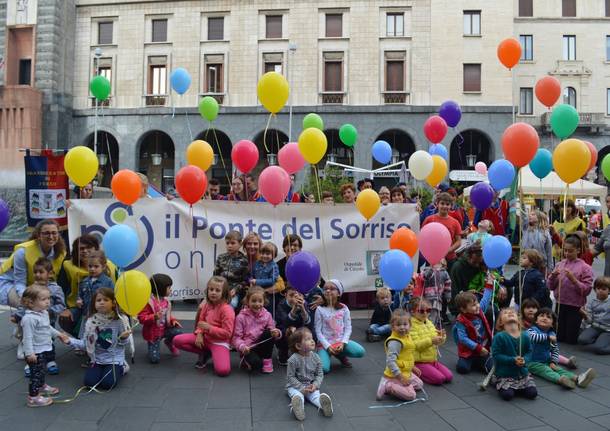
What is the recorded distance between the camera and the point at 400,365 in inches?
170

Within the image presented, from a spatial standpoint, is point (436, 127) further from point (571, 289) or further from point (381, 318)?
point (381, 318)

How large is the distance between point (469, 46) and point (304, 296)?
73.8ft

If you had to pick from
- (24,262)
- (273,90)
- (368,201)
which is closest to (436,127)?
(368,201)

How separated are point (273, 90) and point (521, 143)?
3312 mm

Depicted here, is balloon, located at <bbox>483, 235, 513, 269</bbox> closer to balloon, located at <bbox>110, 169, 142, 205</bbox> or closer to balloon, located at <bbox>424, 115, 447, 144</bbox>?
balloon, located at <bbox>110, 169, 142, 205</bbox>

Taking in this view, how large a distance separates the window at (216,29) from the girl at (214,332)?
74.2 ft

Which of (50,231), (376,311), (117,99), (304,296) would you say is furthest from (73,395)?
(117,99)

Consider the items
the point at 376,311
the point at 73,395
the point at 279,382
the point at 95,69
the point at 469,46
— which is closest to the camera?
the point at 73,395

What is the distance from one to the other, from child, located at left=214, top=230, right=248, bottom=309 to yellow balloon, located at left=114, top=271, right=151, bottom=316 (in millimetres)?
1379

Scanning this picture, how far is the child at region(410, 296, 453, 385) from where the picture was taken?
14.9 ft

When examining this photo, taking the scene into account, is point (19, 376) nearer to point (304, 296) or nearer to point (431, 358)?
point (304, 296)

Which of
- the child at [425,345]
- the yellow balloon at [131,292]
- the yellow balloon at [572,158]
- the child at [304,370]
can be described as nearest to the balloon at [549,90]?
the yellow balloon at [572,158]

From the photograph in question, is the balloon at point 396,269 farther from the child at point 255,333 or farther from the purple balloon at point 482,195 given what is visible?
the purple balloon at point 482,195

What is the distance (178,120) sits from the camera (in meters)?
25.2
